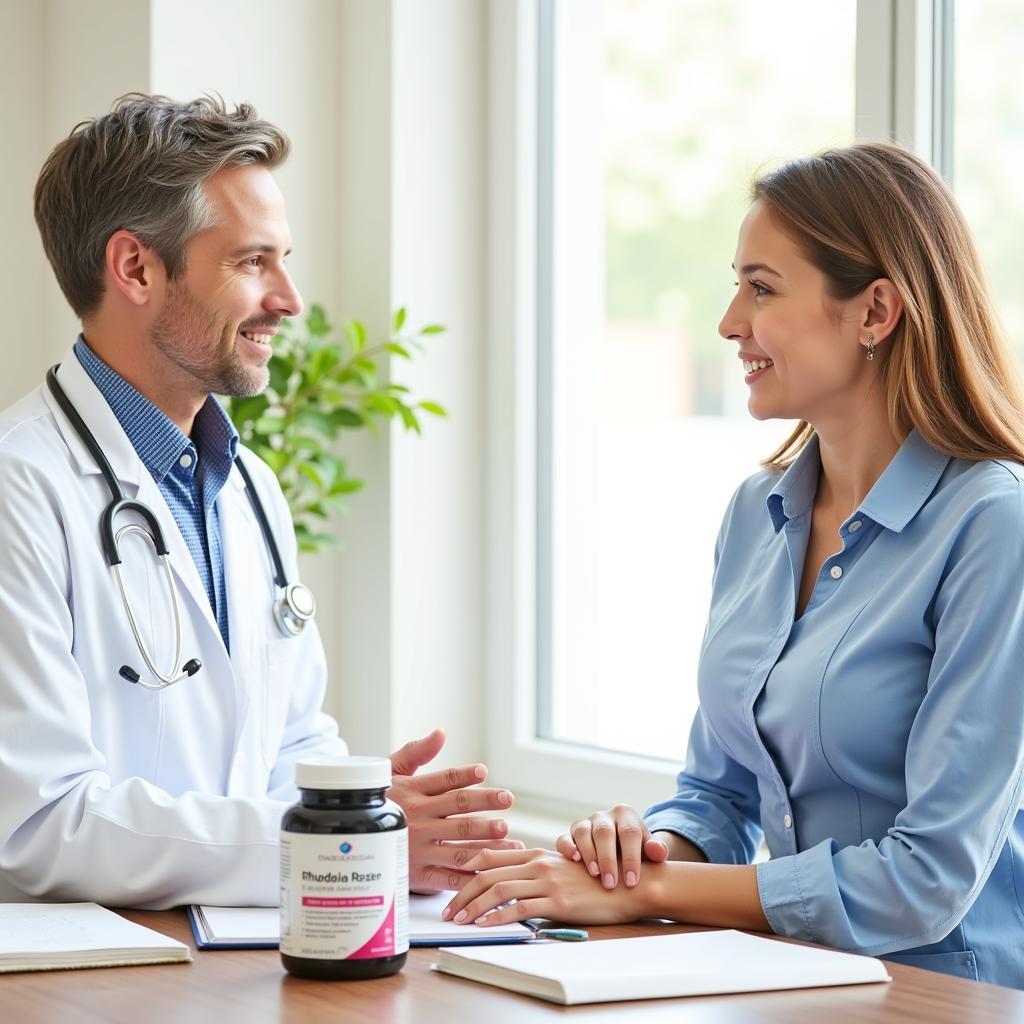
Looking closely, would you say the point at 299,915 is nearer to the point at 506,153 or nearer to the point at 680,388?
the point at 680,388

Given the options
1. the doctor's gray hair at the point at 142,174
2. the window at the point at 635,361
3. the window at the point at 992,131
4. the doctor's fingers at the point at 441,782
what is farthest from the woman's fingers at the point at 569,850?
the window at the point at 635,361

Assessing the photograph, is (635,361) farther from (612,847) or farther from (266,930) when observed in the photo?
(266,930)

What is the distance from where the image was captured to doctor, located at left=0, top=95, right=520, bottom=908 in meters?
1.48

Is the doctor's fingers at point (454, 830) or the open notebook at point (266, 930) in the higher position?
the doctor's fingers at point (454, 830)

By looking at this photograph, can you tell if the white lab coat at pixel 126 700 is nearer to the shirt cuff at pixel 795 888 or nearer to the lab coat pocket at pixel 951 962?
the shirt cuff at pixel 795 888

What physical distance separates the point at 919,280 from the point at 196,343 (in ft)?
3.14

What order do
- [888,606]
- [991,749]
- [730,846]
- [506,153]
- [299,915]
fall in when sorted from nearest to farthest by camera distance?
[299,915] < [991,749] < [888,606] < [730,846] < [506,153]

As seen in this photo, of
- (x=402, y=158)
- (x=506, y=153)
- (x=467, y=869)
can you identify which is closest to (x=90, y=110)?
(x=402, y=158)

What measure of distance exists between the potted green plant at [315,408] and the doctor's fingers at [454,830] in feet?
4.29

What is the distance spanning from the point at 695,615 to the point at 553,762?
437 mm

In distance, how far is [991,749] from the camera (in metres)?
1.48

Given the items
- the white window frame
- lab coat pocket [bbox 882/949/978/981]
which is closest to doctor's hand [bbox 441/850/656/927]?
lab coat pocket [bbox 882/949/978/981]

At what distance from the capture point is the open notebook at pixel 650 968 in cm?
116

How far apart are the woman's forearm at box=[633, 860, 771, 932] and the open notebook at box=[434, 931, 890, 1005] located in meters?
0.16
